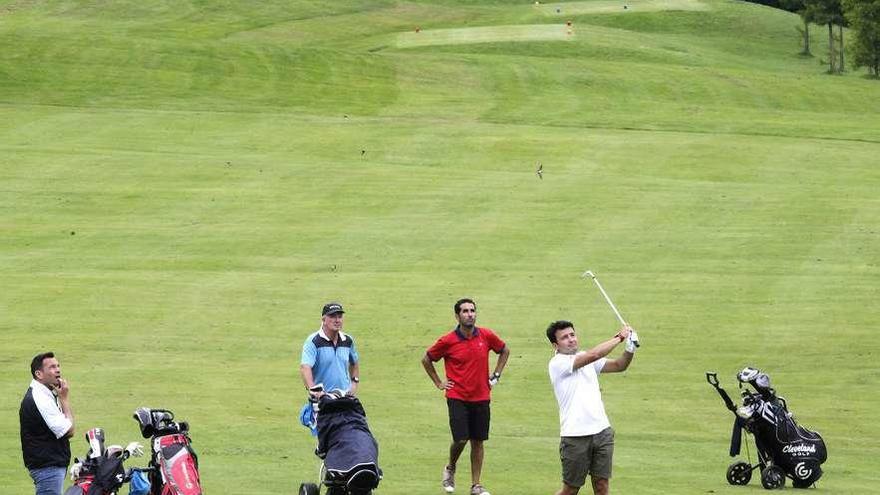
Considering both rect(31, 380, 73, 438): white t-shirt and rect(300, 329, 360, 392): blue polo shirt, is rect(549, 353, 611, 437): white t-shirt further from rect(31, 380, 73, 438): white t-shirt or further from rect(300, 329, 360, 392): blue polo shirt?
rect(31, 380, 73, 438): white t-shirt

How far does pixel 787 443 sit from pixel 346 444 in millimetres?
5902

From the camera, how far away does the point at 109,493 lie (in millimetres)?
13250

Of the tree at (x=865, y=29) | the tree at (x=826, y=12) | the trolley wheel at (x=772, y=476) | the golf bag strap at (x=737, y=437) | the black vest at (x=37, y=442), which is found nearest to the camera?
the black vest at (x=37, y=442)

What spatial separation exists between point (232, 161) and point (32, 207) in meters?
6.97

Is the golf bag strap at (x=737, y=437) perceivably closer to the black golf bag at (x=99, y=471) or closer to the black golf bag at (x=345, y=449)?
the black golf bag at (x=345, y=449)

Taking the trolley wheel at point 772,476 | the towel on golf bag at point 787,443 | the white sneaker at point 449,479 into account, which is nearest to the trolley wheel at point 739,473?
the trolley wheel at point 772,476

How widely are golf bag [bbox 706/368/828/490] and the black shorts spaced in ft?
9.05

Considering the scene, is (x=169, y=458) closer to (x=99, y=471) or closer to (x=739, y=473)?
(x=99, y=471)

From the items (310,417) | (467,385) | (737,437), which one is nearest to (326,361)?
(310,417)

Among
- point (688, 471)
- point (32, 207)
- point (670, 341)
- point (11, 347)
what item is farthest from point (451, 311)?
point (32, 207)

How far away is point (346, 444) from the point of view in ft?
45.6

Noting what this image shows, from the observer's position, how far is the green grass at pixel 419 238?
21.5 meters

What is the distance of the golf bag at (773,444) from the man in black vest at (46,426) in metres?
7.35

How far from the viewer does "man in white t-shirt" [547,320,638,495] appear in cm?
1409
